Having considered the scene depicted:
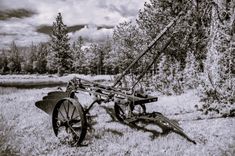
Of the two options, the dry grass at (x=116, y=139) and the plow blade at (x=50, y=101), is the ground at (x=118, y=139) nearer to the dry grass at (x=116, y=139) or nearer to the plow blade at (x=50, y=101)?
the dry grass at (x=116, y=139)

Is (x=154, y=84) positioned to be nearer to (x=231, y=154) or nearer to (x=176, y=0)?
(x=176, y=0)

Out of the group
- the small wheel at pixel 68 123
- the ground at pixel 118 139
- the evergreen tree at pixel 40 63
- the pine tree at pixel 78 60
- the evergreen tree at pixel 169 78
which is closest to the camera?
the ground at pixel 118 139

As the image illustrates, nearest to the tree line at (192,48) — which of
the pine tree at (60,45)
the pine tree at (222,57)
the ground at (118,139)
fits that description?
the pine tree at (222,57)

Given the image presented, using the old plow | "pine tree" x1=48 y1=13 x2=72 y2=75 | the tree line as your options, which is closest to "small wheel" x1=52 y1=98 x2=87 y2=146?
the old plow

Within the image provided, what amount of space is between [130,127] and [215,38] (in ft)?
15.3

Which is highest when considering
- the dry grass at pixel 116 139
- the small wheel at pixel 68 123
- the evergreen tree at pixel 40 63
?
the evergreen tree at pixel 40 63

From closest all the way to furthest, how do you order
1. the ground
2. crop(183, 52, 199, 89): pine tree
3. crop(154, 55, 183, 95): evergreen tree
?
1. the ground
2. crop(183, 52, 199, 89): pine tree
3. crop(154, 55, 183, 95): evergreen tree

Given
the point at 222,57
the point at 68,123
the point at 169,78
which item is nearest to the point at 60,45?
the point at 169,78

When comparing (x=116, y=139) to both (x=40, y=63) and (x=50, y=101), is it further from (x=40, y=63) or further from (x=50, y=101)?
(x=40, y=63)

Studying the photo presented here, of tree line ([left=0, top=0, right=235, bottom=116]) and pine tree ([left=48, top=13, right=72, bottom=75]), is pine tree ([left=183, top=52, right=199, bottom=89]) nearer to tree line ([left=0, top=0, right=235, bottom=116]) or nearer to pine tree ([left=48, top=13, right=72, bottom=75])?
tree line ([left=0, top=0, right=235, bottom=116])

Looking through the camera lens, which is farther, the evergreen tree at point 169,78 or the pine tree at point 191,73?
the evergreen tree at point 169,78

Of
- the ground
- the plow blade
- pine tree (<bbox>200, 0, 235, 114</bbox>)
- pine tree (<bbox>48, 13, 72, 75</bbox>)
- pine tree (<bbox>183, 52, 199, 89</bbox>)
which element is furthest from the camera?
pine tree (<bbox>48, 13, 72, 75</bbox>)

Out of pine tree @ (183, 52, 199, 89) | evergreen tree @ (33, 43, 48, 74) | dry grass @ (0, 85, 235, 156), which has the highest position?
evergreen tree @ (33, 43, 48, 74)

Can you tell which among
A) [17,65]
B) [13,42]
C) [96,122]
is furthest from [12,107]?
[13,42]
